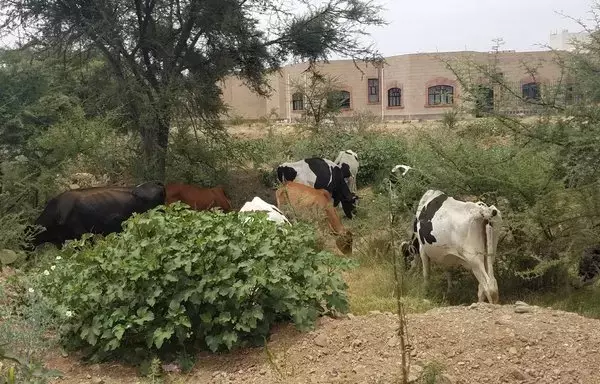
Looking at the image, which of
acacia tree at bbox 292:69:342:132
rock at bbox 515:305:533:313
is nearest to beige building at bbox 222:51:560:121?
acacia tree at bbox 292:69:342:132

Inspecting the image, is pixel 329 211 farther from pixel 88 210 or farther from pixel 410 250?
pixel 88 210

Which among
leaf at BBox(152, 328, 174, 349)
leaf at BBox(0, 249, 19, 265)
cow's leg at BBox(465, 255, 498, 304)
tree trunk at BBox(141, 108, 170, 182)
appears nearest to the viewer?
leaf at BBox(152, 328, 174, 349)

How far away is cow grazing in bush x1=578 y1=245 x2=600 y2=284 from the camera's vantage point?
26.3 ft

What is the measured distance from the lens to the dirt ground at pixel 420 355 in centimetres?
456

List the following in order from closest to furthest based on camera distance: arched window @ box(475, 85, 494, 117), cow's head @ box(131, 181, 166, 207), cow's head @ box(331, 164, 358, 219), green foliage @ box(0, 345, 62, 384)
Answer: green foliage @ box(0, 345, 62, 384) → arched window @ box(475, 85, 494, 117) → cow's head @ box(131, 181, 166, 207) → cow's head @ box(331, 164, 358, 219)

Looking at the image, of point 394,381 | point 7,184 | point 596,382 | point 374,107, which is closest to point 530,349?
point 596,382

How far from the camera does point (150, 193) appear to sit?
1205cm

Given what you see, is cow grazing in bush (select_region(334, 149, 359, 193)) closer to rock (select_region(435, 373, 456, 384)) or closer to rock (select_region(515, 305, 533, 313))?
rock (select_region(515, 305, 533, 313))

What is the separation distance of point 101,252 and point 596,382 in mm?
3850

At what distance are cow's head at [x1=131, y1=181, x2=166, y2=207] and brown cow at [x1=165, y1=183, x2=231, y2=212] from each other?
2.42ft

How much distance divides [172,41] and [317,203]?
6.11m

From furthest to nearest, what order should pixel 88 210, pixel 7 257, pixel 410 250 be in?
pixel 88 210, pixel 410 250, pixel 7 257

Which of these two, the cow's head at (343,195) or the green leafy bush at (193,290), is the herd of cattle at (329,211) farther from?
the green leafy bush at (193,290)

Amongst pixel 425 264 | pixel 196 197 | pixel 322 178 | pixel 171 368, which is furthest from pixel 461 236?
pixel 322 178
